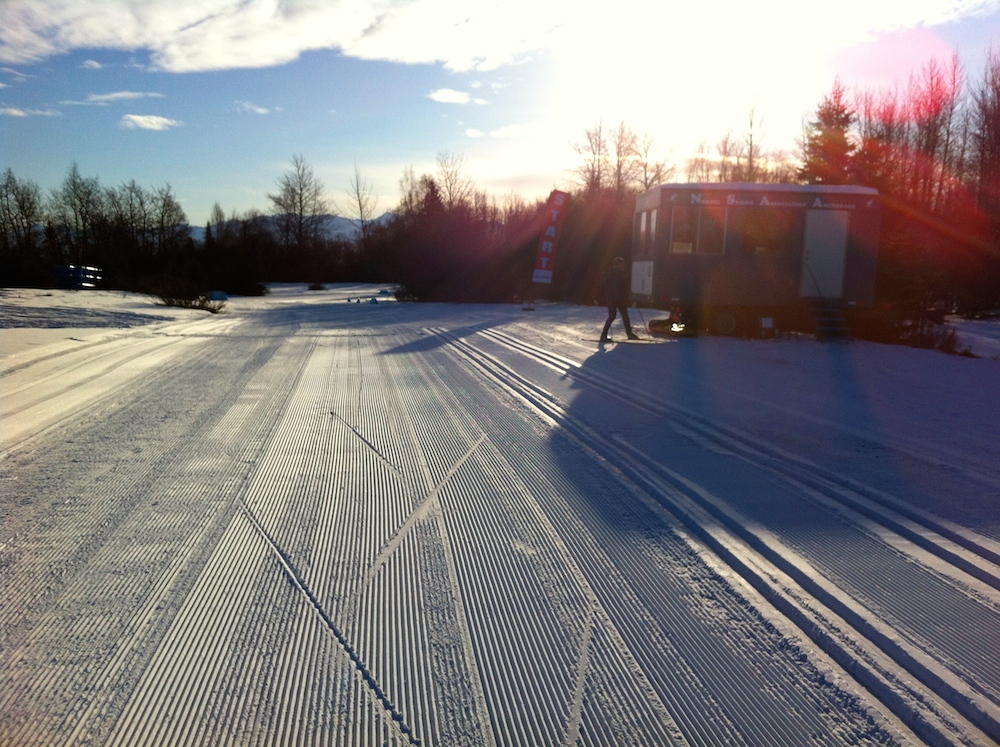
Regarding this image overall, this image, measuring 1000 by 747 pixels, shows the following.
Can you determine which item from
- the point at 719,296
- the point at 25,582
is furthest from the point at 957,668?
the point at 719,296

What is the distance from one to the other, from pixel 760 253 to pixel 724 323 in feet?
5.84

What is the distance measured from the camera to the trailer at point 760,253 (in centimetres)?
1777

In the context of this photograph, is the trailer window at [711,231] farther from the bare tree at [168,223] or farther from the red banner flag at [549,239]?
the bare tree at [168,223]

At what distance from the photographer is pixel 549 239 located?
30.2 meters

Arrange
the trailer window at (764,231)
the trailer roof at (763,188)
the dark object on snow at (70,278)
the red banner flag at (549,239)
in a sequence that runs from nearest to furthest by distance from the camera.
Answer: the trailer roof at (763,188) → the trailer window at (764,231) → the red banner flag at (549,239) → the dark object on snow at (70,278)

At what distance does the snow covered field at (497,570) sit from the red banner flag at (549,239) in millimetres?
20303

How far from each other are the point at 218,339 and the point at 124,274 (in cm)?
3262

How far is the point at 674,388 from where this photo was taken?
1084 cm

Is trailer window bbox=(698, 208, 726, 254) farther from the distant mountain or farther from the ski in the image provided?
the distant mountain

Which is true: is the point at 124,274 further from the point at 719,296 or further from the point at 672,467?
the point at 672,467

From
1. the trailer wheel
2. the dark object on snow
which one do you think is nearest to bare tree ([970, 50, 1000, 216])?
the trailer wheel

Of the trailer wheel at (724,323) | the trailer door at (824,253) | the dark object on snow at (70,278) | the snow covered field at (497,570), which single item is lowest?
the snow covered field at (497,570)

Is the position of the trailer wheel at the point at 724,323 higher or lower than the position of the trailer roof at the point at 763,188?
lower

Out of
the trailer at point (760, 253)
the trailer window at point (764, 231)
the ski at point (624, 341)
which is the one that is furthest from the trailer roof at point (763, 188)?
the ski at point (624, 341)
